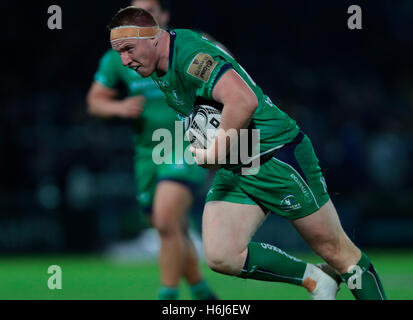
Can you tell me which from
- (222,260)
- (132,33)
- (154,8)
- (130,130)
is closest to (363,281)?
(222,260)

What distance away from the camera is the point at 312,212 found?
4.28m

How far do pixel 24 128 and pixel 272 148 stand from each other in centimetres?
758

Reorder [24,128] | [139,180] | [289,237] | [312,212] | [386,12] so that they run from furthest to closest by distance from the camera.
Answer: [386,12] → [24,128] → [289,237] → [139,180] → [312,212]

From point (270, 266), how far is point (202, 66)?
120 cm

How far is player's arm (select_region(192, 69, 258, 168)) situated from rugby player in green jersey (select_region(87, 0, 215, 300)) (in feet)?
5.87

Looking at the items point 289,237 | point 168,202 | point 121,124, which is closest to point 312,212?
point 168,202

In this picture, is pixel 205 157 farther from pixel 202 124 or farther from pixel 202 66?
pixel 202 66

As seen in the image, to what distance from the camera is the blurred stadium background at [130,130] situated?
9.87 meters

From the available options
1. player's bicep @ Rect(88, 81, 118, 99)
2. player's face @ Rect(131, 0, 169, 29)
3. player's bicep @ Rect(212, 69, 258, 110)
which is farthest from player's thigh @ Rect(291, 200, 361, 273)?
player's bicep @ Rect(88, 81, 118, 99)

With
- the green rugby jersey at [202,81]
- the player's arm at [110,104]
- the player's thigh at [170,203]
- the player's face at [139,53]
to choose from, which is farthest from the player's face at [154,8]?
the player's face at [139,53]

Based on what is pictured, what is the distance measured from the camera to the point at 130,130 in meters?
11.4

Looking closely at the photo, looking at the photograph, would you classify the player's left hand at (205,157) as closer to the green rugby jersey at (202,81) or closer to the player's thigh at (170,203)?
the green rugby jersey at (202,81)

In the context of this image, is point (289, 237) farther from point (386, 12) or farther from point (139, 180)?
point (386, 12)

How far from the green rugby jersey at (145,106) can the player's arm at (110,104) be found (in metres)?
0.07
